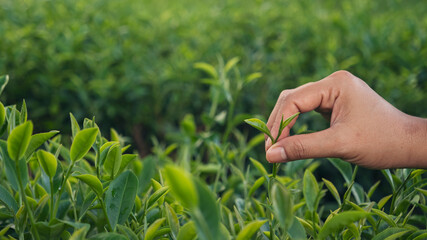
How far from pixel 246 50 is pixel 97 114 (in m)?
1.20

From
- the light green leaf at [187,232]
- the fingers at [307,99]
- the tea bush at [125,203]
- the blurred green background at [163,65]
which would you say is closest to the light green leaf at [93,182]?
the tea bush at [125,203]

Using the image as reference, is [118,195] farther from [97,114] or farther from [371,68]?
[371,68]

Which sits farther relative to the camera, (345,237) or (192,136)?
(192,136)

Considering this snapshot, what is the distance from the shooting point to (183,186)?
70cm

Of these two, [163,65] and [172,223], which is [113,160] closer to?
[172,223]

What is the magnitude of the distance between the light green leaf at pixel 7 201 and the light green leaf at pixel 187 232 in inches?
17.6

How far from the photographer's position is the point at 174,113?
297cm

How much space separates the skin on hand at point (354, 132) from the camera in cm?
125

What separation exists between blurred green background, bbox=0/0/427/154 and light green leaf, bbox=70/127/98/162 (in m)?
1.75

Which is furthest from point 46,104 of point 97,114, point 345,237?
point 345,237

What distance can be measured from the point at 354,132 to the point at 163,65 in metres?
1.93

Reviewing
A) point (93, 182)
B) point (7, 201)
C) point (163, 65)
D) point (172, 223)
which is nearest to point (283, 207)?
point (172, 223)

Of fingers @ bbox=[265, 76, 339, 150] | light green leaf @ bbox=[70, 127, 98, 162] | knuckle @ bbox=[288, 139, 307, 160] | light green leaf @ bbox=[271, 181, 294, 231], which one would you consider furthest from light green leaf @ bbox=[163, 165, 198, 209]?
fingers @ bbox=[265, 76, 339, 150]

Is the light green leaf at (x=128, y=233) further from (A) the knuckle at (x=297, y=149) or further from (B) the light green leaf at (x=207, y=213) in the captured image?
(A) the knuckle at (x=297, y=149)
